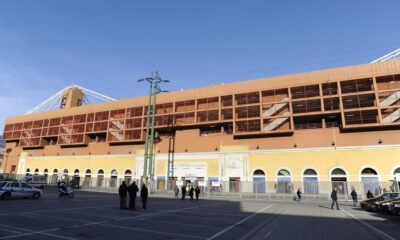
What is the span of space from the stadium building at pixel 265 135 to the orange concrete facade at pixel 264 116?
0.46ft

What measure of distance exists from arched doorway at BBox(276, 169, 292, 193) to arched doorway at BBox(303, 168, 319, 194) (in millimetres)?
2071

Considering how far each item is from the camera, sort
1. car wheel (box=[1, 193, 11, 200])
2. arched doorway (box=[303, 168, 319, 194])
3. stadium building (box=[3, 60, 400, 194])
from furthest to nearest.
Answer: stadium building (box=[3, 60, 400, 194]), arched doorway (box=[303, 168, 319, 194]), car wheel (box=[1, 193, 11, 200])

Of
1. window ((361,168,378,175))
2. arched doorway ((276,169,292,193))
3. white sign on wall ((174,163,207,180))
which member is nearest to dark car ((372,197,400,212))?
arched doorway ((276,169,292,193))

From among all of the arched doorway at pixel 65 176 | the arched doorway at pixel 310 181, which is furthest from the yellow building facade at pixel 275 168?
the arched doorway at pixel 65 176

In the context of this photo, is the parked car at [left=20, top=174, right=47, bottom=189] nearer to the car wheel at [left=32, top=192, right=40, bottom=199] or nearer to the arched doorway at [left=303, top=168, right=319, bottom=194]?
the car wheel at [left=32, top=192, right=40, bottom=199]

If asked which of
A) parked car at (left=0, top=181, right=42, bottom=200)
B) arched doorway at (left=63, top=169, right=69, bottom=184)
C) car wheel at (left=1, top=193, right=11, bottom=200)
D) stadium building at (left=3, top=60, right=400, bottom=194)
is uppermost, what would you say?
stadium building at (left=3, top=60, right=400, bottom=194)

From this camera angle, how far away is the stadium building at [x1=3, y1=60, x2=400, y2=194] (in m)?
39.2

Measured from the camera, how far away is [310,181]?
38.1 m

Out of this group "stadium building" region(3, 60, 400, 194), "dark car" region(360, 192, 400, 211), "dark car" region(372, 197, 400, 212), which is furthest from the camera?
"stadium building" region(3, 60, 400, 194)

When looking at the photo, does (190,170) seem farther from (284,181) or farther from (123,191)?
(123,191)

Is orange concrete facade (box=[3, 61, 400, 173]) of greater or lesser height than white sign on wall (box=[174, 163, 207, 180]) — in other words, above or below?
above

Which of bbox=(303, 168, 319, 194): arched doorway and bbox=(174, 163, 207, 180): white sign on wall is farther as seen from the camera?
bbox=(174, 163, 207, 180): white sign on wall

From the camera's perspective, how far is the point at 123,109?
196 feet

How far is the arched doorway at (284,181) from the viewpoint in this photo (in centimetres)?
3931
